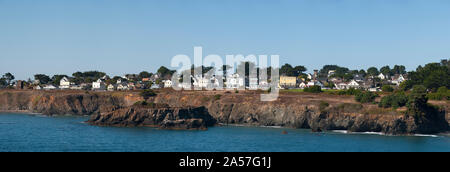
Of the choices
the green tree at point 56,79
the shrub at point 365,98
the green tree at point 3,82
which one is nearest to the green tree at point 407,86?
the shrub at point 365,98

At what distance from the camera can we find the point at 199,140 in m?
60.9

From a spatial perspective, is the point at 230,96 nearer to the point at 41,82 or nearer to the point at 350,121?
the point at 350,121

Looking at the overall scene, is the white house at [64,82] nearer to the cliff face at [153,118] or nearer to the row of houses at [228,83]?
the row of houses at [228,83]

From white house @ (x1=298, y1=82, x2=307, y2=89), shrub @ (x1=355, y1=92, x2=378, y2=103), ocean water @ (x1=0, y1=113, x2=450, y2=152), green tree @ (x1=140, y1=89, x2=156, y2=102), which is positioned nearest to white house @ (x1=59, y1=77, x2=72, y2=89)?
green tree @ (x1=140, y1=89, x2=156, y2=102)

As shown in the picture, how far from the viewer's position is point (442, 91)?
3314 inches

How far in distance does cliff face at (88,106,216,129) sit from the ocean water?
357 cm

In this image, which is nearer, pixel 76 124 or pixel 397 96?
pixel 397 96

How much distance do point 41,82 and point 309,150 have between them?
141167 mm

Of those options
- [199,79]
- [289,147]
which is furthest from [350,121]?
[199,79]

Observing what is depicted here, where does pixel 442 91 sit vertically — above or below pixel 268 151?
above

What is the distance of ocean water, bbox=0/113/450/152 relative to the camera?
53781 millimetres

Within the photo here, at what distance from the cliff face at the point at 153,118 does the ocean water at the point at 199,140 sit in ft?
11.7

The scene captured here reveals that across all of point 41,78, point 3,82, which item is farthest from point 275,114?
point 3,82
